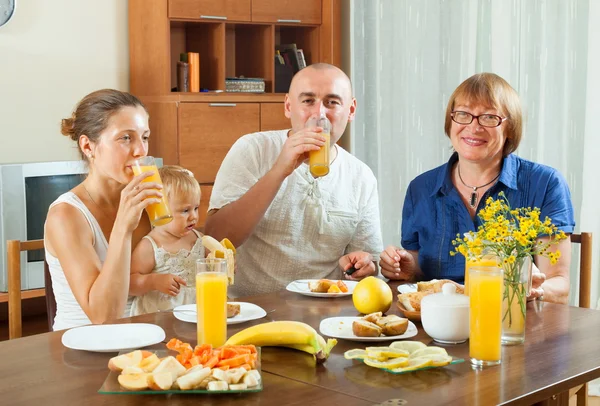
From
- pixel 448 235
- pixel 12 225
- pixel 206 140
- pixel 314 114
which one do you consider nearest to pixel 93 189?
pixel 314 114

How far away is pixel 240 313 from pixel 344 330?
279 mm

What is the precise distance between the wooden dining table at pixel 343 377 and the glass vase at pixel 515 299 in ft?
0.09

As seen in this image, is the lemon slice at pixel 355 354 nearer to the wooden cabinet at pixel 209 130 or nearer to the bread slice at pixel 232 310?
the bread slice at pixel 232 310

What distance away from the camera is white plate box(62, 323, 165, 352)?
1607 mm

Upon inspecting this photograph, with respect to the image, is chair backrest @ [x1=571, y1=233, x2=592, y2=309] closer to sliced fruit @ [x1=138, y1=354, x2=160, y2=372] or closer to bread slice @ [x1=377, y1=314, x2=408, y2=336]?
bread slice @ [x1=377, y1=314, x2=408, y2=336]

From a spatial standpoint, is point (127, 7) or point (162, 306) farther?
point (127, 7)

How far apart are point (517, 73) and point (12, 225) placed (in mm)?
2443

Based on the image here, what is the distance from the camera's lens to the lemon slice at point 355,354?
1545mm

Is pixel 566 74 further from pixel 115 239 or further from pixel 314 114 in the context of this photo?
pixel 115 239

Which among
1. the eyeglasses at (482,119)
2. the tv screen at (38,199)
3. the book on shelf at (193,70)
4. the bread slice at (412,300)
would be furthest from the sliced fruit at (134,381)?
the book on shelf at (193,70)

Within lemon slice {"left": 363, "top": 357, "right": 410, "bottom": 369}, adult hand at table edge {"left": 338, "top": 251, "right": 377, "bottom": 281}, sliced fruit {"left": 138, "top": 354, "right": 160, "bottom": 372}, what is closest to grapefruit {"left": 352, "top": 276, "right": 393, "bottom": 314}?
lemon slice {"left": 363, "top": 357, "right": 410, "bottom": 369}

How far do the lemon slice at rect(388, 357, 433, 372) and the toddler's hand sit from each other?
907 mm

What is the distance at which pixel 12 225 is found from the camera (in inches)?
146

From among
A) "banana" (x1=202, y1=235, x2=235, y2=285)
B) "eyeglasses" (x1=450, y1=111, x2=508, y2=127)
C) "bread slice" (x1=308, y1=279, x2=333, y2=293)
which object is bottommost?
"bread slice" (x1=308, y1=279, x2=333, y2=293)
